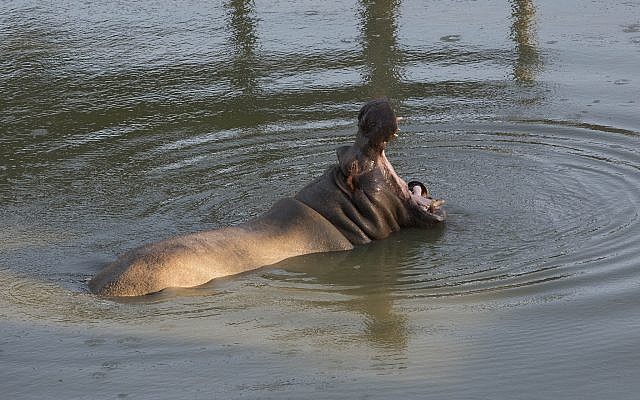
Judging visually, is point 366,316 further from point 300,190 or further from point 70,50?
point 70,50

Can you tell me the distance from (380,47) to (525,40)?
1568 millimetres

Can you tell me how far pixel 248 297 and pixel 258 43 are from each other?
259 inches

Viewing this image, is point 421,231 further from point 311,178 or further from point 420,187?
point 311,178

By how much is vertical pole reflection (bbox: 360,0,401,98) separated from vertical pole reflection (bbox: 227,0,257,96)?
1.20 meters

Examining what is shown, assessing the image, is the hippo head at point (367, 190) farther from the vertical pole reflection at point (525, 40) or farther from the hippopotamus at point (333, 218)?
the vertical pole reflection at point (525, 40)

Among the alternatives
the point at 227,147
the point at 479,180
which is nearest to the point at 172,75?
the point at 227,147

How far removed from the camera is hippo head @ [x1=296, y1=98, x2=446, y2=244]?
332 inches

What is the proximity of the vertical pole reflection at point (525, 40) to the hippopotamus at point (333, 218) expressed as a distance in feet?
11.9

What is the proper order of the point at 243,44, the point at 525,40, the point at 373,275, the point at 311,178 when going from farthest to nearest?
the point at 243,44
the point at 525,40
the point at 311,178
the point at 373,275

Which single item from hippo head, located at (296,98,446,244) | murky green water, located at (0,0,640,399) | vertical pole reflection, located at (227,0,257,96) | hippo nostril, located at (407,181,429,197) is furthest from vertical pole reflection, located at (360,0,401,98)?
hippo head, located at (296,98,446,244)

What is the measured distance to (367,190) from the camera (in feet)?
27.9

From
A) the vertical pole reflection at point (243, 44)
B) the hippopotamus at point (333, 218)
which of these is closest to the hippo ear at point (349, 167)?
the hippopotamus at point (333, 218)

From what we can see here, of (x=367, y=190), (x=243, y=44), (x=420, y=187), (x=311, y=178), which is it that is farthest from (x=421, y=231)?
(x=243, y=44)

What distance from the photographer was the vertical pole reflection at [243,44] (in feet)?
40.4
